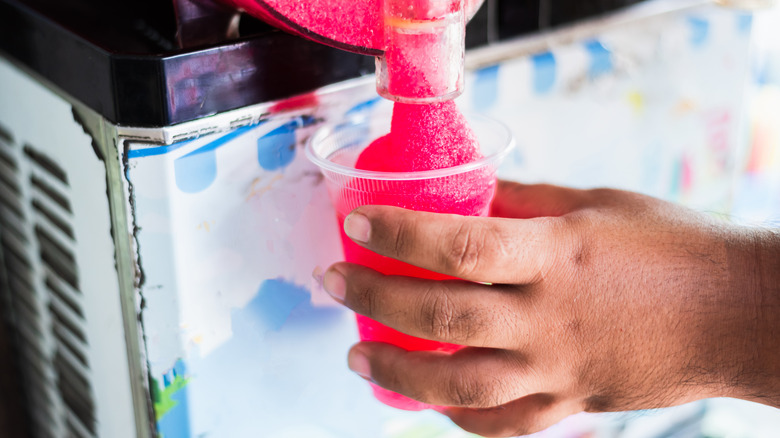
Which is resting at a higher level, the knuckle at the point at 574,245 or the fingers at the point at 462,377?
the knuckle at the point at 574,245

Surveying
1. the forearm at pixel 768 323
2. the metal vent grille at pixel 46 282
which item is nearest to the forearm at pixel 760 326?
the forearm at pixel 768 323

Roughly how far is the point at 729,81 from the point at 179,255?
0.93m

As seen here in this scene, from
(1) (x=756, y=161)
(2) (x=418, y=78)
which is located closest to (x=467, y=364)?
(2) (x=418, y=78)

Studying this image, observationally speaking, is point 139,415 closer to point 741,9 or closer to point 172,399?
point 172,399

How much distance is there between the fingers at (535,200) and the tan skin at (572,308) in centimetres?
2

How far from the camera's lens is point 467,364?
2.05ft

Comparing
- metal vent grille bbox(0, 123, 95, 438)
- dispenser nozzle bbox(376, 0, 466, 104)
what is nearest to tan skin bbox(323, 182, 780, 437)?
dispenser nozzle bbox(376, 0, 466, 104)

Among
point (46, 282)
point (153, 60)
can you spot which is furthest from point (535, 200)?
point (46, 282)

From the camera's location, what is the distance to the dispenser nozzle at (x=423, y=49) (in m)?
0.55

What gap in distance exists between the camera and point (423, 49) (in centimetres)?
56

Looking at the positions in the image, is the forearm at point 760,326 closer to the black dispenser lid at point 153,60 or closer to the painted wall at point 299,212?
the painted wall at point 299,212

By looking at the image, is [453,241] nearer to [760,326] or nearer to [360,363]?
[360,363]

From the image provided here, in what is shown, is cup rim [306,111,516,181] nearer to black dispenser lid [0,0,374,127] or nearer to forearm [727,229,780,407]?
black dispenser lid [0,0,374,127]

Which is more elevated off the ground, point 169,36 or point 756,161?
point 169,36
